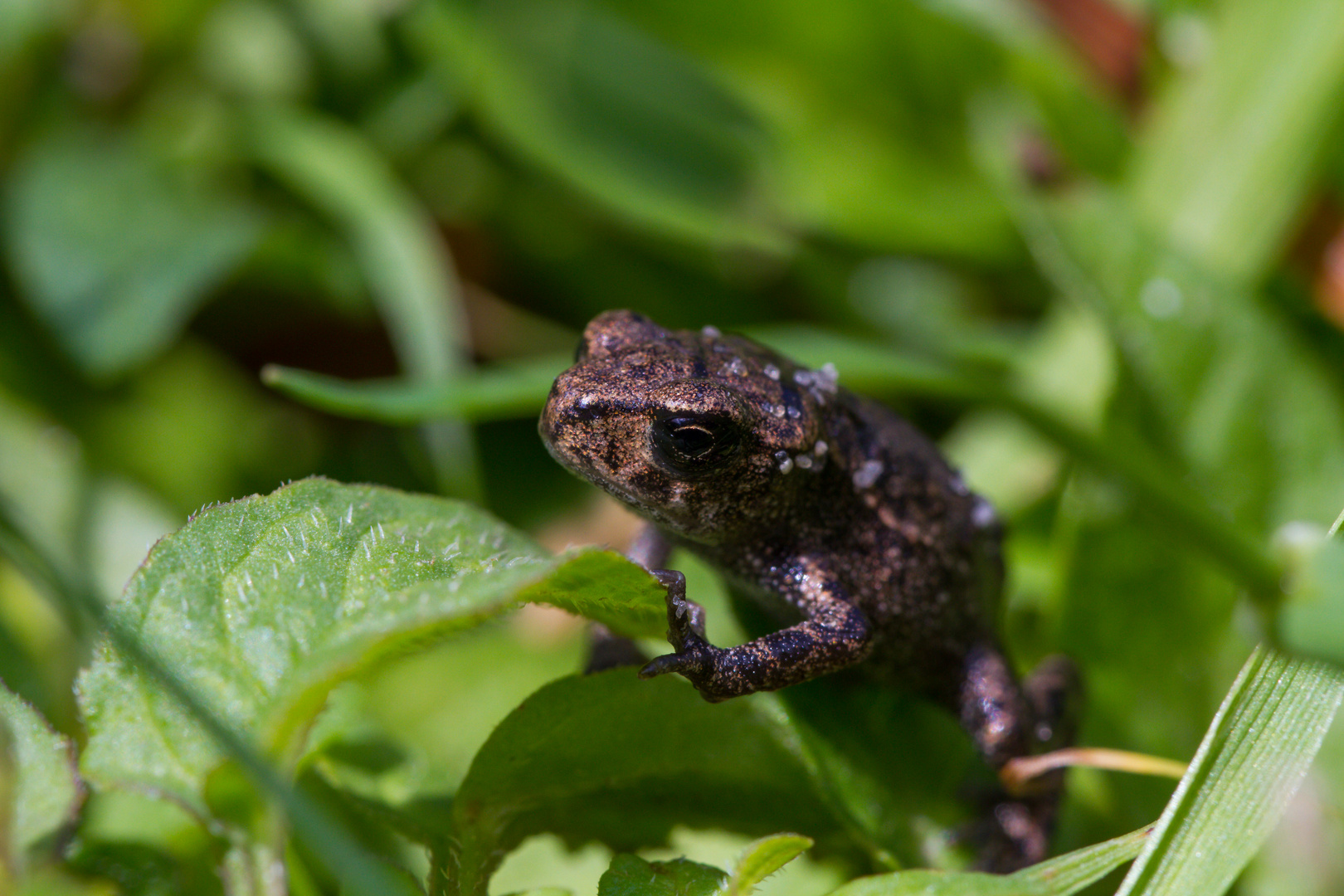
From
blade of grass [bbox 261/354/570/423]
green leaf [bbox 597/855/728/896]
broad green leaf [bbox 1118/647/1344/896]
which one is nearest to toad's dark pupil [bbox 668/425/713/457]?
blade of grass [bbox 261/354/570/423]

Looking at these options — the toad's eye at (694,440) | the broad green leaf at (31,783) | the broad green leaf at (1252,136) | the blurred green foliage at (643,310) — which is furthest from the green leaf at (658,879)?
the broad green leaf at (1252,136)

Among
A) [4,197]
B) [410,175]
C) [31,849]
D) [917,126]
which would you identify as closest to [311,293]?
[410,175]

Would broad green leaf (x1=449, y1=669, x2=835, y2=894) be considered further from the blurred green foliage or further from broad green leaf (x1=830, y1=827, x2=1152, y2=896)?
broad green leaf (x1=830, y1=827, x2=1152, y2=896)

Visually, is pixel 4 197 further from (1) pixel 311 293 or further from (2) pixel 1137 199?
(2) pixel 1137 199

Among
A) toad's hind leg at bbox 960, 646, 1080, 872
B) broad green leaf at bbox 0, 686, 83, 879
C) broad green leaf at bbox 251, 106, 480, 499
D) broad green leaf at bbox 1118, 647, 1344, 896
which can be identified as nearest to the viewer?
broad green leaf at bbox 0, 686, 83, 879

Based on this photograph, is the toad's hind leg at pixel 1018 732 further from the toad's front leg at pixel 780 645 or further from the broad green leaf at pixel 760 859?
the broad green leaf at pixel 760 859

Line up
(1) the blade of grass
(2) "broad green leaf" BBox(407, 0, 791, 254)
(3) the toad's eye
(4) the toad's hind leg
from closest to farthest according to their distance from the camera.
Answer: (3) the toad's eye, (4) the toad's hind leg, (1) the blade of grass, (2) "broad green leaf" BBox(407, 0, 791, 254)
